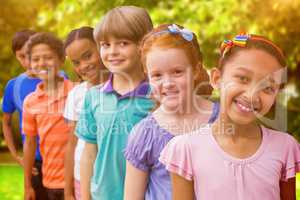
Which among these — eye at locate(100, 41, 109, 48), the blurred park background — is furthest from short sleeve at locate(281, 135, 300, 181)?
the blurred park background

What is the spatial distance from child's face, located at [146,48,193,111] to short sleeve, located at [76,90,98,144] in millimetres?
689

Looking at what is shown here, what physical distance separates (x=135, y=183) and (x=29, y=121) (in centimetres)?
188

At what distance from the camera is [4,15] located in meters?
9.66

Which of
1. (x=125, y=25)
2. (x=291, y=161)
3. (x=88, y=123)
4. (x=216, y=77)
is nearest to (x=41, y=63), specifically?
(x=88, y=123)

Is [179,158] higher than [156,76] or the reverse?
the reverse

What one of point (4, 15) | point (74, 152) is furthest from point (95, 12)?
point (74, 152)

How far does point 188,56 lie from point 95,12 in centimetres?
613

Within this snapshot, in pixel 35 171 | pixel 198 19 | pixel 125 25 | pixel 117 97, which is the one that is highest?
pixel 198 19

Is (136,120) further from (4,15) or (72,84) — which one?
(4,15)

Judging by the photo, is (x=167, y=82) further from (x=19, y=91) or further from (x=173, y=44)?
(x=19, y=91)

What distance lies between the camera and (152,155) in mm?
2441

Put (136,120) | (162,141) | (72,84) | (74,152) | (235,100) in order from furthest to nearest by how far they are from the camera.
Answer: (72,84) → (74,152) → (136,120) → (162,141) → (235,100)

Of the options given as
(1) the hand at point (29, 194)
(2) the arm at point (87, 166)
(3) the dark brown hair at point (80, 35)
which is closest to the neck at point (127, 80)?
(2) the arm at point (87, 166)

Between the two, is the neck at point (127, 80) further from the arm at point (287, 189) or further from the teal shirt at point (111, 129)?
the arm at point (287, 189)
